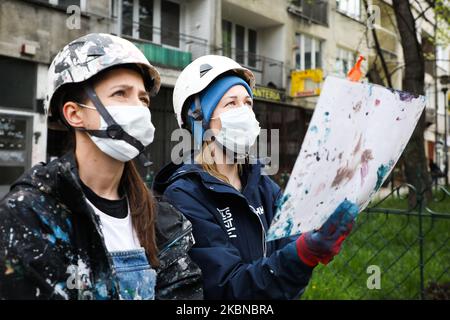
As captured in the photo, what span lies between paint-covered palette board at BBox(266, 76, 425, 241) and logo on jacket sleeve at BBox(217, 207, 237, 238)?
420mm

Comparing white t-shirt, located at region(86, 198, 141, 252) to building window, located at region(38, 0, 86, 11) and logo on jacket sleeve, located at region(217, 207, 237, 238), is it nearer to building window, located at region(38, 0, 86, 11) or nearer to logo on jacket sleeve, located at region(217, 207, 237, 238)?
logo on jacket sleeve, located at region(217, 207, 237, 238)

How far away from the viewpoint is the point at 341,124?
135 cm

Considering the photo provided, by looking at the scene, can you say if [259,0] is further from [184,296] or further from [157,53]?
[184,296]

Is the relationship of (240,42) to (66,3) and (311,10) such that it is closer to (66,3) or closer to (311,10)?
(311,10)

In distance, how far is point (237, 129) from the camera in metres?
2.00

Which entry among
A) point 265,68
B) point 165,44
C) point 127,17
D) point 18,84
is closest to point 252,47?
point 265,68

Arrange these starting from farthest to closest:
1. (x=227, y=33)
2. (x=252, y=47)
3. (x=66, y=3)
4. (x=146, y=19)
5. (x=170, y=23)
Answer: (x=252, y=47)
(x=227, y=33)
(x=170, y=23)
(x=146, y=19)
(x=66, y=3)

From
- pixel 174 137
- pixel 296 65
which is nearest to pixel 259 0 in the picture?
pixel 296 65

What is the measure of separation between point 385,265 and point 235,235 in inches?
135

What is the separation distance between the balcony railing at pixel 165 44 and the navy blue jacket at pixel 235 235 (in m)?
9.62

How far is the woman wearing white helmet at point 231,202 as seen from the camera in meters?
1.53

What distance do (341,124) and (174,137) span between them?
152 centimetres

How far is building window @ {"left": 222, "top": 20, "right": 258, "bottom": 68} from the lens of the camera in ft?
48.4

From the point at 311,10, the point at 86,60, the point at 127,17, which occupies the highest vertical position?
the point at 311,10
